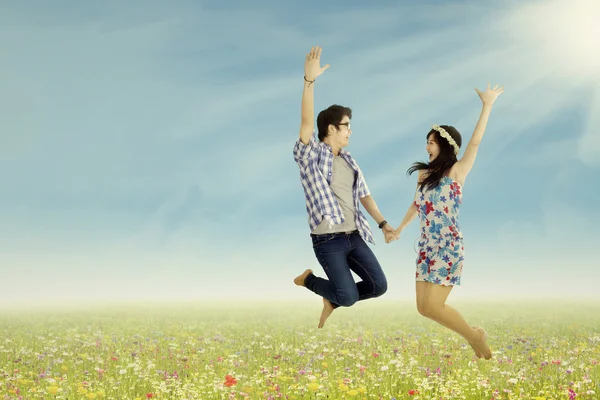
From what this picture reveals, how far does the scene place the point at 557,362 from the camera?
26.1ft

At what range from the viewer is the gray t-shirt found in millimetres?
7621

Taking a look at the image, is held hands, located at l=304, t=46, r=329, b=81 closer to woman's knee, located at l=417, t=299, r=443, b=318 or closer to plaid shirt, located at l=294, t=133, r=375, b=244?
plaid shirt, located at l=294, t=133, r=375, b=244

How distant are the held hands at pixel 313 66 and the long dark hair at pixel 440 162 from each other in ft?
5.59

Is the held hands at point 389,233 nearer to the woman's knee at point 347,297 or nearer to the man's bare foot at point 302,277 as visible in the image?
the woman's knee at point 347,297

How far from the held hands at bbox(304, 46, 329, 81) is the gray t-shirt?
1284 millimetres

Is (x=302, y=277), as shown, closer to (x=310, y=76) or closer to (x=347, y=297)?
(x=347, y=297)

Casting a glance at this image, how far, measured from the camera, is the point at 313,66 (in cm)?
709

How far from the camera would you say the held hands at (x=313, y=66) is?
7.08 metres

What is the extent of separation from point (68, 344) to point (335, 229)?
18.2 ft

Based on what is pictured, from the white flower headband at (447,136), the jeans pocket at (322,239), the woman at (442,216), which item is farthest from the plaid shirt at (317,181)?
the white flower headband at (447,136)

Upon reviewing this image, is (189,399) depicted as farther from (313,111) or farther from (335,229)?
(313,111)

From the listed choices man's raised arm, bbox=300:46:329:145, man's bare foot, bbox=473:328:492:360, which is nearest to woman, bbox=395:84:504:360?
man's bare foot, bbox=473:328:492:360

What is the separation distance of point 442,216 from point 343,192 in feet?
4.19

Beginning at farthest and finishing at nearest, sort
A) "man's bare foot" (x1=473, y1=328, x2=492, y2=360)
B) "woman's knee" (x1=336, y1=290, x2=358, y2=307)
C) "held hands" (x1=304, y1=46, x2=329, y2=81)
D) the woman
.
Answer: "man's bare foot" (x1=473, y1=328, x2=492, y2=360), "woman's knee" (x1=336, y1=290, x2=358, y2=307), the woman, "held hands" (x1=304, y1=46, x2=329, y2=81)
